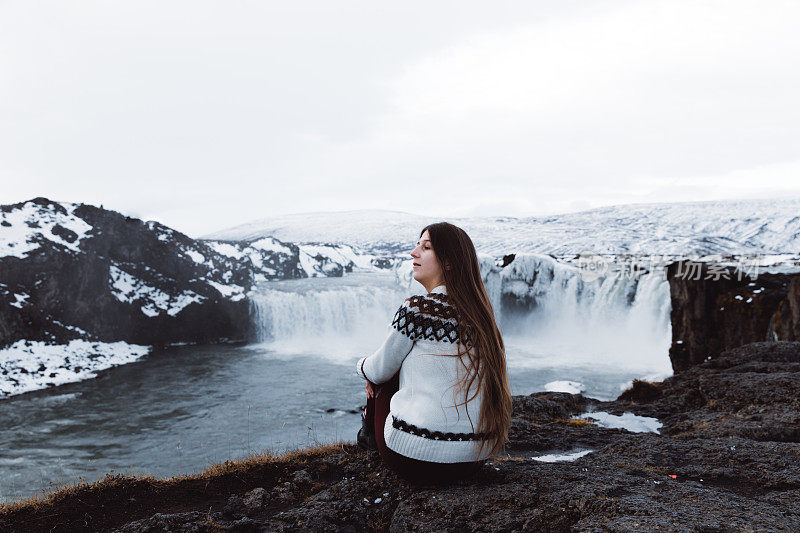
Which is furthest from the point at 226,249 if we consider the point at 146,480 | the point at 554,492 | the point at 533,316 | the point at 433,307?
the point at 554,492

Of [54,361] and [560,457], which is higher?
[560,457]

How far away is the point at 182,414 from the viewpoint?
869 inches

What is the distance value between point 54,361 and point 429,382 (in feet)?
124

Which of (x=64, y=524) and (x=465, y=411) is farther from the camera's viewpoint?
(x=64, y=524)

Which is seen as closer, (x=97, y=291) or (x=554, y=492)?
(x=554, y=492)

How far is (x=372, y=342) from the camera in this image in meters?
40.3

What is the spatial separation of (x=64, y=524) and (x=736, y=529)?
501 centimetres

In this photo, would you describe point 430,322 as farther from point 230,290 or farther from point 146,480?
point 230,290

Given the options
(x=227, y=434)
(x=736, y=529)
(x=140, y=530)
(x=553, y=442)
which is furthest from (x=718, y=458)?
(x=227, y=434)

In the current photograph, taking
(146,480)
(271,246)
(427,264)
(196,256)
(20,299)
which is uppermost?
(427,264)

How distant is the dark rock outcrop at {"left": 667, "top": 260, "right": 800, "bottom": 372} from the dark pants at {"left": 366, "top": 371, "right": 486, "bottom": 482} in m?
15.2

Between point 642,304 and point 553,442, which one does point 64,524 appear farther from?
point 642,304

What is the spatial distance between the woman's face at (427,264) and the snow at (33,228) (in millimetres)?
Answer: 42636

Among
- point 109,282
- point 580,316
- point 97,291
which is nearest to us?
point 580,316
